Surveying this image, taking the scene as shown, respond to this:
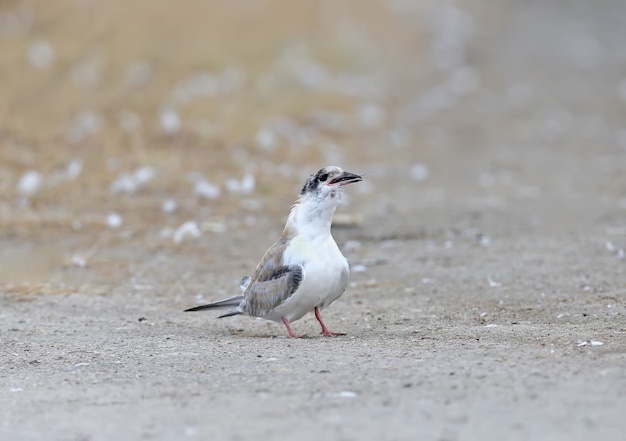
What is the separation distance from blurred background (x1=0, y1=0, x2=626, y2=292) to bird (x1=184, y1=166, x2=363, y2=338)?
261 cm

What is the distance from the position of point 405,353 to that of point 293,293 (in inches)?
37.0

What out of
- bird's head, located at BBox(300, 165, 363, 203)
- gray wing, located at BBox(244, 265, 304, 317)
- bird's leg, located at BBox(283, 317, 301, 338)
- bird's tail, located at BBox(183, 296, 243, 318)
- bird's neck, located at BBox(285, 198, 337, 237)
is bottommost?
bird's leg, located at BBox(283, 317, 301, 338)

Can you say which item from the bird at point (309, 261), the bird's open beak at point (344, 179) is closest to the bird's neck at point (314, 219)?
the bird at point (309, 261)

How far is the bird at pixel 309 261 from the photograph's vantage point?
20.5 feet

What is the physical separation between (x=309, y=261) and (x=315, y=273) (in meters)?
0.08

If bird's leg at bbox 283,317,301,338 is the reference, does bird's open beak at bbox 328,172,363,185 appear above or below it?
above

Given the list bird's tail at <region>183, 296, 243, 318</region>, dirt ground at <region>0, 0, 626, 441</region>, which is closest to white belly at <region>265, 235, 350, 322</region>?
dirt ground at <region>0, 0, 626, 441</region>

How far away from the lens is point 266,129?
1561cm

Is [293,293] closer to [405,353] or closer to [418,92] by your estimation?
[405,353]

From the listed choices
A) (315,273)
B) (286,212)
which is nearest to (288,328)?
(315,273)

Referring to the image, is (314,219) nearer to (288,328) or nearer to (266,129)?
(288,328)

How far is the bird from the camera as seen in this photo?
6238 mm

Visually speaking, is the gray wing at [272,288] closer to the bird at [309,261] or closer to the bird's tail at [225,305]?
the bird at [309,261]

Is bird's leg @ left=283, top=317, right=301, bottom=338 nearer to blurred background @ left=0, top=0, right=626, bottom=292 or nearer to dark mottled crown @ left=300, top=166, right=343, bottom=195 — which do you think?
dark mottled crown @ left=300, top=166, right=343, bottom=195
